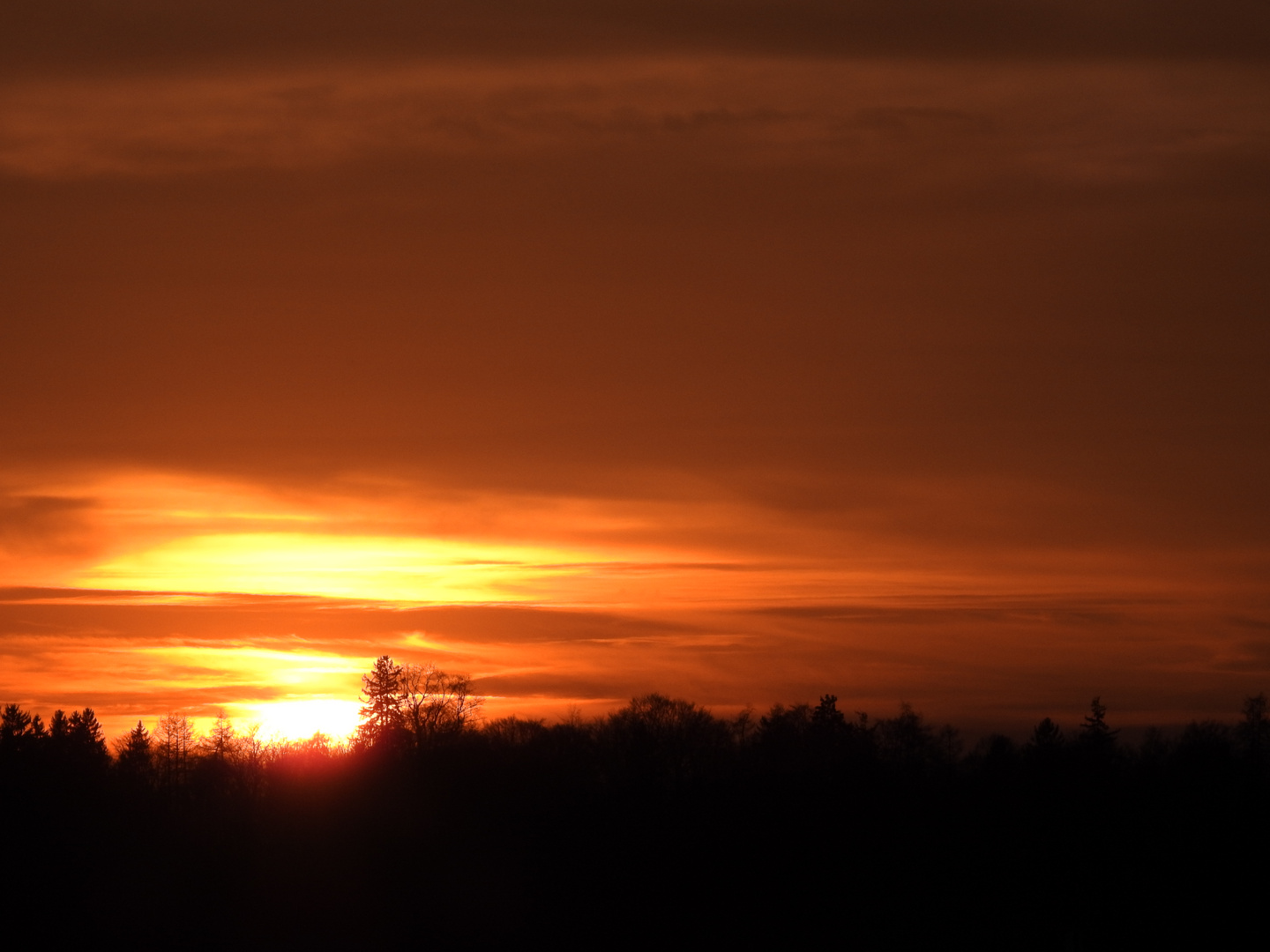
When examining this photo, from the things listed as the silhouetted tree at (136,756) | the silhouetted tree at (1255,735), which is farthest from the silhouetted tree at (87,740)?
the silhouetted tree at (1255,735)

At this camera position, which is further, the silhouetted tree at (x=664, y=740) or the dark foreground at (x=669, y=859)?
the silhouetted tree at (x=664, y=740)

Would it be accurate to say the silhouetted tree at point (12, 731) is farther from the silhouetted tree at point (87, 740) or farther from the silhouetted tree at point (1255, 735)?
the silhouetted tree at point (1255, 735)

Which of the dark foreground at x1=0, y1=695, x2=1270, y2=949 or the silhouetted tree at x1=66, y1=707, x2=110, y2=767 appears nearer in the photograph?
the dark foreground at x1=0, y1=695, x2=1270, y2=949

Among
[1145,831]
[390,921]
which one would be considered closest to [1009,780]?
[1145,831]

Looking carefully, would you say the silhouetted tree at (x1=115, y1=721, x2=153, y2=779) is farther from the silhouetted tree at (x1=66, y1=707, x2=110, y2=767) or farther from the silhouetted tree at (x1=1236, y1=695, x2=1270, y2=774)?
the silhouetted tree at (x1=1236, y1=695, x2=1270, y2=774)

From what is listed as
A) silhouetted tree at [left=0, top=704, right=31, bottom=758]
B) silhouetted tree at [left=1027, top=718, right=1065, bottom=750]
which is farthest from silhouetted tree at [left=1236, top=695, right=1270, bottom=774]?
silhouetted tree at [left=0, top=704, right=31, bottom=758]

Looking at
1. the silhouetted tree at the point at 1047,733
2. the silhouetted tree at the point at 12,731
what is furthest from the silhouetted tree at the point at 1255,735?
the silhouetted tree at the point at 12,731

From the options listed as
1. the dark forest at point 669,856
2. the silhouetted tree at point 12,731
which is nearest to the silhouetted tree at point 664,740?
the dark forest at point 669,856

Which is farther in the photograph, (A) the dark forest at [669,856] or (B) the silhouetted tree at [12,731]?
(B) the silhouetted tree at [12,731]

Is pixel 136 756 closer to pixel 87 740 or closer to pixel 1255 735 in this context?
pixel 87 740

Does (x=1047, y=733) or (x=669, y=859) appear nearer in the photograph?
(x=669, y=859)

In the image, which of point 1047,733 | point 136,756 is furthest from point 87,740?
point 1047,733

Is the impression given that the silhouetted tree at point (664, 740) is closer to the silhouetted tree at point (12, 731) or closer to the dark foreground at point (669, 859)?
the dark foreground at point (669, 859)

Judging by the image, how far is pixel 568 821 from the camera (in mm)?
59250
